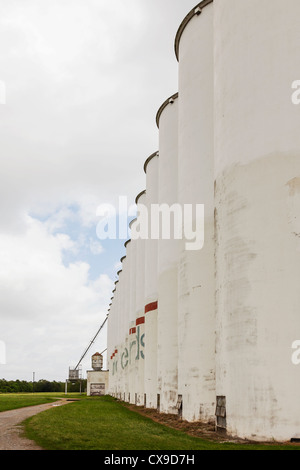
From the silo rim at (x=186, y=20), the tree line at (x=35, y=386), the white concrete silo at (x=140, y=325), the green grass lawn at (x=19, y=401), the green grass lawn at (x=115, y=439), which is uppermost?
the silo rim at (x=186, y=20)

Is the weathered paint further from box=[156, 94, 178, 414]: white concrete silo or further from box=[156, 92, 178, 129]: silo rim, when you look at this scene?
box=[156, 92, 178, 129]: silo rim

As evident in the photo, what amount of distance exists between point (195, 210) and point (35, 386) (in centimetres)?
13065

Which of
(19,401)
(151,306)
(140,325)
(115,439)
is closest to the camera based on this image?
(115,439)

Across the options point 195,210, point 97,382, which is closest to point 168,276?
point 195,210

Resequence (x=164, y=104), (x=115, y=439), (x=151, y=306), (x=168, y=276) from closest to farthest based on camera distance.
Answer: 1. (x=115, y=439)
2. (x=168, y=276)
3. (x=164, y=104)
4. (x=151, y=306)

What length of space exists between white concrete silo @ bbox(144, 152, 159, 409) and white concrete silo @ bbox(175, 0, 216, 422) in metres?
10.8

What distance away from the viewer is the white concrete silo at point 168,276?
28.7 metres

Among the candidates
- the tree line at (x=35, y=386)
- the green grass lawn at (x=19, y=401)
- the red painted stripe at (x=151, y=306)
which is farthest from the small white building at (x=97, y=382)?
the red painted stripe at (x=151, y=306)

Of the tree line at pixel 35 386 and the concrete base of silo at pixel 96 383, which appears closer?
the concrete base of silo at pixel 96 383

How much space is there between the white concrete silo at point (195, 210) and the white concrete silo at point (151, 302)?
1082cm

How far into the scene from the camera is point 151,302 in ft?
118

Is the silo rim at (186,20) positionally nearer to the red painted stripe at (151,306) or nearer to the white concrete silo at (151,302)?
the white concrete silo at (151,302)

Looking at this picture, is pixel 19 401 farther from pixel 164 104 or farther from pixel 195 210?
pixel 195 210
